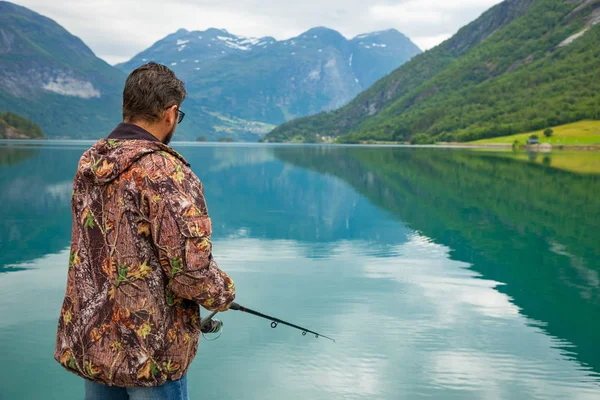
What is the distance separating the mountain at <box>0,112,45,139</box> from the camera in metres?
168

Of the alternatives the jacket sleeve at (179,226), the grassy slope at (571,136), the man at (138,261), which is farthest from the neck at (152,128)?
the grassy slope at (571,136)

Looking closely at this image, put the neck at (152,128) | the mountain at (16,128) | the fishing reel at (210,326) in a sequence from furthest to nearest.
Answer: the mountain at (16,128), the fishing reel at (210,326), the neck at (152,128)

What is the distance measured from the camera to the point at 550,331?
911 centimetres

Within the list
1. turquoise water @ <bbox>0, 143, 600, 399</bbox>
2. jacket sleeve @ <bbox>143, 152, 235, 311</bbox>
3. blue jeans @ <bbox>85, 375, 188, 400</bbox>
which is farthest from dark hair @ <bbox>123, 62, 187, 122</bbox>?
turquoise water @ <bbox>0, 143, 600, 399</bbox>

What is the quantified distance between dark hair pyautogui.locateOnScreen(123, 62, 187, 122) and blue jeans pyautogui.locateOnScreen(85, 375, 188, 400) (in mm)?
1466

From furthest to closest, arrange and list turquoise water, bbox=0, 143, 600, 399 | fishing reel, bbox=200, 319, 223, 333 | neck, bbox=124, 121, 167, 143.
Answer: turquoise water, bbox=0, 143, 600, 399 → fishing reel, bbox=200, 319, 223, 333 → neck, bbox=124, 121, 167, 143

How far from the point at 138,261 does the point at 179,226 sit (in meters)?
0.32

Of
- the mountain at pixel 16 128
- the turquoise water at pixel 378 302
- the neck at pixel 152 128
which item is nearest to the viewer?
the neck at pixel 152 128

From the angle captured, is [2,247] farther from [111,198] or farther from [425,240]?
[111,198]

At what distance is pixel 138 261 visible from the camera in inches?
114

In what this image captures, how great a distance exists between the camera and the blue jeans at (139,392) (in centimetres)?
298

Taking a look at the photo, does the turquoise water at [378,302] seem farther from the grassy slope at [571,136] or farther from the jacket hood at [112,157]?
the grassy slope at [571,136]

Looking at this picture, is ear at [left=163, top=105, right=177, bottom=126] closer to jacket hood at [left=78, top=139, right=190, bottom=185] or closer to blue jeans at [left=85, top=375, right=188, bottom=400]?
jacket hood at [left=78, top=139, right=190, bottom=185]

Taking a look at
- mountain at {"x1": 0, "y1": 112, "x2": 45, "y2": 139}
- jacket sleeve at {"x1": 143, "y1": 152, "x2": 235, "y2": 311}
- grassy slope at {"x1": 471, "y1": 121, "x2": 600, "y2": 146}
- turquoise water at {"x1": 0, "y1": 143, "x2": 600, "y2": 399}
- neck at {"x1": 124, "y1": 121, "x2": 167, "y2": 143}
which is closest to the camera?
jacket sleeve at {"x1": 143, "y1": 152, "x2": 235, "y2": 311}
